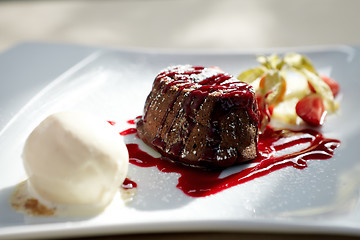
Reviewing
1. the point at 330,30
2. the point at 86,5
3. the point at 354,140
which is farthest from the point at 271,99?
the point at 86,5

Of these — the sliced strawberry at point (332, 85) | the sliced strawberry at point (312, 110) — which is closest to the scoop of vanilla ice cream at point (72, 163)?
the sliced strawberry at point (312, 110)

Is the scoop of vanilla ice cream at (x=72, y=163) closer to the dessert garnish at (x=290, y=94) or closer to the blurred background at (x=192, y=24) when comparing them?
the dessert garnish at (x=290, y=94)

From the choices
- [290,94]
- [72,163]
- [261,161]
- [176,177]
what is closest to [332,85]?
[290,94]

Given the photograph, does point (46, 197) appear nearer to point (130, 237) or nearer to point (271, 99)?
point (130, 237)

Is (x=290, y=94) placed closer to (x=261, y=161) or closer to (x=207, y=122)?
(x=261, y=161)

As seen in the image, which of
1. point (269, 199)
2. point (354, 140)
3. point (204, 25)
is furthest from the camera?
point (204, 25)

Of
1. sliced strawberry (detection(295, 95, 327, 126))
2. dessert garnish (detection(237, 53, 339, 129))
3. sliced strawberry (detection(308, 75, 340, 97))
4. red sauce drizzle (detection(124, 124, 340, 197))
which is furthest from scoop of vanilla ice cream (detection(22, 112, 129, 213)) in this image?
sliced strawberry (detection(308, 75, 340, 97))
